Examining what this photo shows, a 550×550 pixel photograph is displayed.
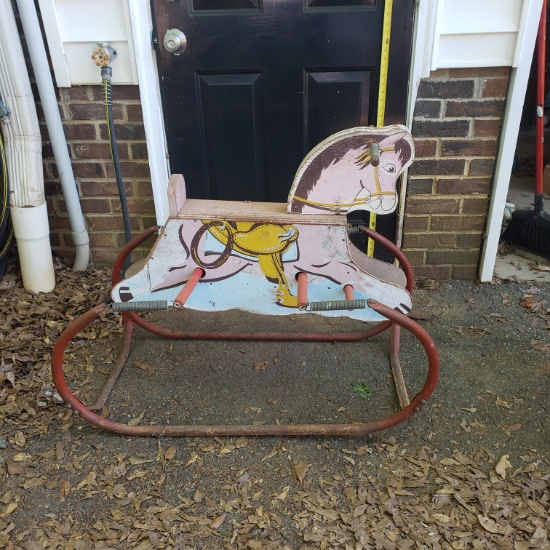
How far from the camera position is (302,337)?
98.0 inches

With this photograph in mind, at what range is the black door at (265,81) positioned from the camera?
247cm

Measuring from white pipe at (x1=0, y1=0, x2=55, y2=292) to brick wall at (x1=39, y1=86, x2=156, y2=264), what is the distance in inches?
5.9

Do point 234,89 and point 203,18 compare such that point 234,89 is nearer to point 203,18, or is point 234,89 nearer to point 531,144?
point 203,18

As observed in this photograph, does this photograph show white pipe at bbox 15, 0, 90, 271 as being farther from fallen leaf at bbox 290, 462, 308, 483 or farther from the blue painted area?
fallen leaf at bbox 290, 462, 308, 483

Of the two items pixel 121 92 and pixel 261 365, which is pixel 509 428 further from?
pixel 121 92

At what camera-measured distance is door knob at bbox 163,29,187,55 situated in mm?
2479

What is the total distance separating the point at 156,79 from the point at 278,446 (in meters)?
1.77

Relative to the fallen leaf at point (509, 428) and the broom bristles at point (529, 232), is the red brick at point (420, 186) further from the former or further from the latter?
the fallen leaf at point (509, 428)

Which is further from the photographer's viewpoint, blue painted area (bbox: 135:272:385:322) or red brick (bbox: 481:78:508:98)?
red brick (bbox: 481:78:508:98)

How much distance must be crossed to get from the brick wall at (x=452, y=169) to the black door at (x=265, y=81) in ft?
0.55

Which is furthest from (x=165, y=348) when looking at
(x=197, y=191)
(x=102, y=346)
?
(x=197, y=191)

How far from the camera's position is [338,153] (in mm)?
1718

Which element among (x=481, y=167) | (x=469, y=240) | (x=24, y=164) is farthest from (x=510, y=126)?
(x=24, y=164)

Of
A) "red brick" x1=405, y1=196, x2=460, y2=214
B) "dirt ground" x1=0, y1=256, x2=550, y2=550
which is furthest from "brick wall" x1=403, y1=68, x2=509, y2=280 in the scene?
"dirt ground" x1=0, y1=256, x2=550, y2=550
